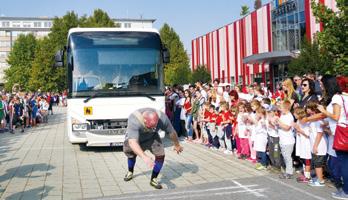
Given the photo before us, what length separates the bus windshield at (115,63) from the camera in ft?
39.9

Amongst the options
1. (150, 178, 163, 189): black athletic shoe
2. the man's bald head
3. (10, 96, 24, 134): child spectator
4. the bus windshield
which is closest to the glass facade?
(10, 96, 24, 134): child spectator

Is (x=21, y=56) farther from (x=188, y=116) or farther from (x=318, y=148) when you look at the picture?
(x=318, y=148)

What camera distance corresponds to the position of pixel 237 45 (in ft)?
142

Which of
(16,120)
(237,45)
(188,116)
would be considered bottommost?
(16,120)

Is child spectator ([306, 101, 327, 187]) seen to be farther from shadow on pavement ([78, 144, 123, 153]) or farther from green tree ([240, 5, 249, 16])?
green tree ([240, 5, 249, 16])

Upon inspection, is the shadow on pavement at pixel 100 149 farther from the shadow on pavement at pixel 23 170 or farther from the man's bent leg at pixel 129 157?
the man's bent leg at pixel 129 157

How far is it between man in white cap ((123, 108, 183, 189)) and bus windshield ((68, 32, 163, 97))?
13.0ft

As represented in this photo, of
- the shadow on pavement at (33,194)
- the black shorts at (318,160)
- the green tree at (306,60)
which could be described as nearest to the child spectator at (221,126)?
the black shorts at (318,160)

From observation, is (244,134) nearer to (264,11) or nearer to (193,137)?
(193,137)

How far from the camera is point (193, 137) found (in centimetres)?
1559

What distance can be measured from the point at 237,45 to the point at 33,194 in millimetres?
37119

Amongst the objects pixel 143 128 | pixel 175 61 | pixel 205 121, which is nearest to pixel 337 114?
pixel 143 128

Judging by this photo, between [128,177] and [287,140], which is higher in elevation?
[287,140]

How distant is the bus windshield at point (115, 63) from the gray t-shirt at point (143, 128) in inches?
162
